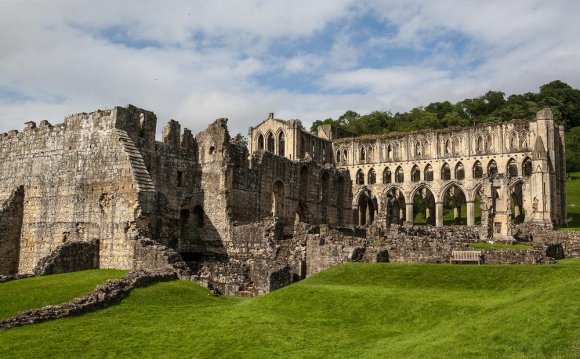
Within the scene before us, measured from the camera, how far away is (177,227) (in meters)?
35.8

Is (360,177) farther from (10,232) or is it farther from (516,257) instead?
(516,257)

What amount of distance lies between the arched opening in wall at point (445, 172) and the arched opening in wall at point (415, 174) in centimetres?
310

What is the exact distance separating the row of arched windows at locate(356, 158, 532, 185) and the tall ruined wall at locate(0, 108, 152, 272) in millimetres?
50159

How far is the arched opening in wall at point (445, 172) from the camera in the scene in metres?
74.4

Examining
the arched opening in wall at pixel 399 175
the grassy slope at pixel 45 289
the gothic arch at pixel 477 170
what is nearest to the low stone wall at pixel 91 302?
the grassy slope at pixel 45 289

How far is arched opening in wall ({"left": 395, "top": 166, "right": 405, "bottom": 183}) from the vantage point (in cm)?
7712

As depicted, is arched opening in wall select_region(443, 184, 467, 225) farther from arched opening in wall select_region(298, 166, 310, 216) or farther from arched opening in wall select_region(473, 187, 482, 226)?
arched opening in wall select_region(298, 166, 310, 216)

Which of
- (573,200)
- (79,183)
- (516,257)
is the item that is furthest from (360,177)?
(516,257)

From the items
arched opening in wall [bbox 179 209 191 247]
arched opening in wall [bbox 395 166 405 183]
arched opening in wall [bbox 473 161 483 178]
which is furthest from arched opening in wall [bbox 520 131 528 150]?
arched opening in wall [bbox 179 209 191 247]

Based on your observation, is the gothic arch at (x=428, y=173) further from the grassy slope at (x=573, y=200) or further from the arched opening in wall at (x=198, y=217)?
the arched opening in wall at (x=198, y=217)

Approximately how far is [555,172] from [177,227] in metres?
49.7

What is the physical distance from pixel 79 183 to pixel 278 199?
55.3 feet

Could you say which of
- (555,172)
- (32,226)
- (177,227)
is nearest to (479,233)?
(177,227)

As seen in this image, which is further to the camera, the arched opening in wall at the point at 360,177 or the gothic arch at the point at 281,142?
the arched opening in wall at the point at 360,177
